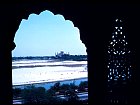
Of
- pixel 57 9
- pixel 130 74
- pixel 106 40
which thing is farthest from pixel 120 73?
pixel 57 9

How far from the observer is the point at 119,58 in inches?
260

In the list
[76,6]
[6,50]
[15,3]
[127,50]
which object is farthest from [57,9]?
[127,50]

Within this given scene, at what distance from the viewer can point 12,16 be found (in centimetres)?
626

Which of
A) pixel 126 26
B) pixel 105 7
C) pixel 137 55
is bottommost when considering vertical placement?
pixel 137 55

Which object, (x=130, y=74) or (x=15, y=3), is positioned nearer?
(x=15, y=3)

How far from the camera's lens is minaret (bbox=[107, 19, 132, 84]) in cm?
658

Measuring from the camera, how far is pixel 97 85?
21.2ft

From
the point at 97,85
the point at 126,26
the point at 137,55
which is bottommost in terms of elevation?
the point at 97,85

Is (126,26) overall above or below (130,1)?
below

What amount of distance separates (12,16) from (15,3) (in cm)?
31

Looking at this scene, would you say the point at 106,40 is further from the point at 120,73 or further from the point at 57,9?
the point at 57,9

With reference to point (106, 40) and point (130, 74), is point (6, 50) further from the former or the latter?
point (130, 74)

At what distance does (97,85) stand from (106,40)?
101cm

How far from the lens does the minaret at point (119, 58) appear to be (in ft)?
21.6
